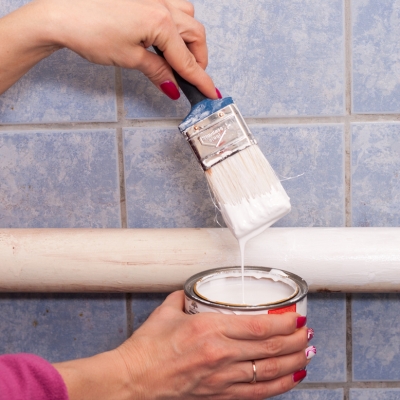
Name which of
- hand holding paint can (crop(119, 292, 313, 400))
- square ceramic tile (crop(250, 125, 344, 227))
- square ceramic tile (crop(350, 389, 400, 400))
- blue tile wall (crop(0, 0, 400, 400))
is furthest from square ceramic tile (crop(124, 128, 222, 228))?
square ceramic tile (crop(350, 389, 400, 400))

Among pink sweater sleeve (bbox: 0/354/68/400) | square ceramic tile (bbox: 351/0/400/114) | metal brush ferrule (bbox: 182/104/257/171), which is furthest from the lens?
square ceramic tile (bbox: 351/0/400/114)

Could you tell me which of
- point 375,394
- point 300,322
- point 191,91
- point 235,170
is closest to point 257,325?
point 300,322

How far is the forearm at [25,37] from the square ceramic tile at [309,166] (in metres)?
0.29

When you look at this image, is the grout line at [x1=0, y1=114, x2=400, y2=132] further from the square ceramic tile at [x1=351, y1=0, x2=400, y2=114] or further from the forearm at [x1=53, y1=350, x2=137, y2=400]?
the forearm at [x1=53, y1=350, x2=137, y2=400]

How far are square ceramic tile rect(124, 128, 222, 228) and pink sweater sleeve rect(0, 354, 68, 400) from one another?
1.00 feet

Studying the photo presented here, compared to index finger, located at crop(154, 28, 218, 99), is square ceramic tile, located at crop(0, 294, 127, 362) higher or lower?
lower

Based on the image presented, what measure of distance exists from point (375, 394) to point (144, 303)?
0.37 meters

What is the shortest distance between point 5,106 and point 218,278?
401 mm

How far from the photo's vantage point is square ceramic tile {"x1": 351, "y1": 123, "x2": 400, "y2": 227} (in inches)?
28.1

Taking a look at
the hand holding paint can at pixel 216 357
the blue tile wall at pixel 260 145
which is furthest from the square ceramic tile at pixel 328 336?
the hand holding paint can at pixel 216 357

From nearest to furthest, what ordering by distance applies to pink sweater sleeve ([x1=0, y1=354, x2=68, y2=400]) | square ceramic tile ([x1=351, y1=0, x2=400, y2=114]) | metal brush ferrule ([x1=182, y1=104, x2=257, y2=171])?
pink sweater sleeve ([x1=0, y1=354, x2=68, y2=400]), metal brush ferrule ([x1=182, y1=104, x2=257, y2=171]), square ceramic tile ([x1=351, y1=0, x2=400, y2=114])

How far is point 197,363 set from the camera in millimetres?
526

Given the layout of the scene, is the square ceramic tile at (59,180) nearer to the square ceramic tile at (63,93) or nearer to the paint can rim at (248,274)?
the square ceramic tile at (63,93)

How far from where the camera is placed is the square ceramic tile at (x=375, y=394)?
Answer: 2.55 feet
